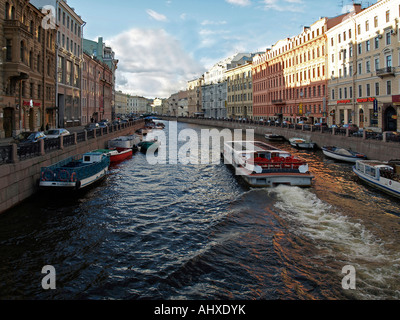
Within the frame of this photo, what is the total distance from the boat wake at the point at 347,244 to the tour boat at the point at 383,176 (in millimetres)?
4283

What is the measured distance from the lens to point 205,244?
37.7 feet

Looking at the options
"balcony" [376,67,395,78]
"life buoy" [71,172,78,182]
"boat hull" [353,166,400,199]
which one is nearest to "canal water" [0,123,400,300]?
"boat hull" [353,166,400,199]

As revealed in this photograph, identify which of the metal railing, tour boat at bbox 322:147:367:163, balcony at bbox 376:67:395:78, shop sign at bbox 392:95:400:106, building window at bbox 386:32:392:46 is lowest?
tour boat at bbox 322:147:367:163

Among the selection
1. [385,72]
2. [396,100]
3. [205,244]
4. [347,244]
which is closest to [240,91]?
[385,72]

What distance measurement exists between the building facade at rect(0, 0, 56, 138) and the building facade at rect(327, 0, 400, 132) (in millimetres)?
37021

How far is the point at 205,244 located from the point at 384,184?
12.1 m

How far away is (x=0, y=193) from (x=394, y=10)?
4058cm

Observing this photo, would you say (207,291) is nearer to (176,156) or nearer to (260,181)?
A: (260,181)

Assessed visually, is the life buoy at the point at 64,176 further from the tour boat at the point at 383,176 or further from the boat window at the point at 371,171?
the boat window at the point at 371,171

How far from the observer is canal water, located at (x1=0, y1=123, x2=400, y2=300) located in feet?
28.2

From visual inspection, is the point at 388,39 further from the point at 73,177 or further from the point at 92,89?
the point at 92,89

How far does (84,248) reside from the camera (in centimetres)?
1112

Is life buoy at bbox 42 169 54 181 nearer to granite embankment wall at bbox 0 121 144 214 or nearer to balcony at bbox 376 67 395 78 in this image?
granite embankment wall at bbox 0 121 144 214
